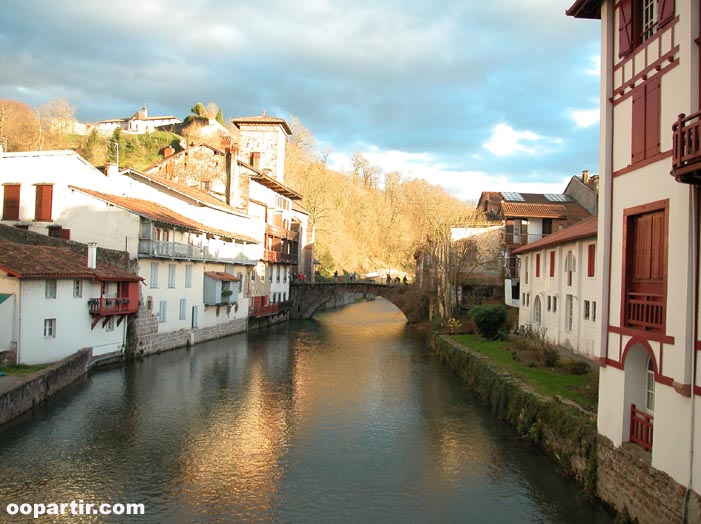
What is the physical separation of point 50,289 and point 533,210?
34369 millimetres

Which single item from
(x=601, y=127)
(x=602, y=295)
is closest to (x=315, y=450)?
(x=602, y=295)

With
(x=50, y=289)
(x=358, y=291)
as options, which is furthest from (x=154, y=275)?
(x=358, y=291)

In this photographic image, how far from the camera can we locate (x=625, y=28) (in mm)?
12211

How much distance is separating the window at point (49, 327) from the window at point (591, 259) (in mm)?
22407

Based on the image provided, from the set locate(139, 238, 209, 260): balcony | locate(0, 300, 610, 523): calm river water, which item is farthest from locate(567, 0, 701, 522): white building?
locate(139, 238, 209, 260): balcony

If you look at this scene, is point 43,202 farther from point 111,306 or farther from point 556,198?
point 556,198

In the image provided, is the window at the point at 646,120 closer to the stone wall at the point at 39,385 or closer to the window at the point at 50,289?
the stone wall at the point at 39,385

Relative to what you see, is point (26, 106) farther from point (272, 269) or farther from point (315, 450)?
point (315, 450)

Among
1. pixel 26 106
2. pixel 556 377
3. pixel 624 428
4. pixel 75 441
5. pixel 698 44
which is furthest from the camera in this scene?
pixel 26 106

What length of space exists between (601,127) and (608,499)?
8257mm

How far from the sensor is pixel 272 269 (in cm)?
5306

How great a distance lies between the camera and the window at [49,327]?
73.6ft

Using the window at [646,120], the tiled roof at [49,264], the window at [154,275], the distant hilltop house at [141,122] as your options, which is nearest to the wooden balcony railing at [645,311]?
the window at [646,120]

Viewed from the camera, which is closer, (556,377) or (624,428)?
(624,428)
